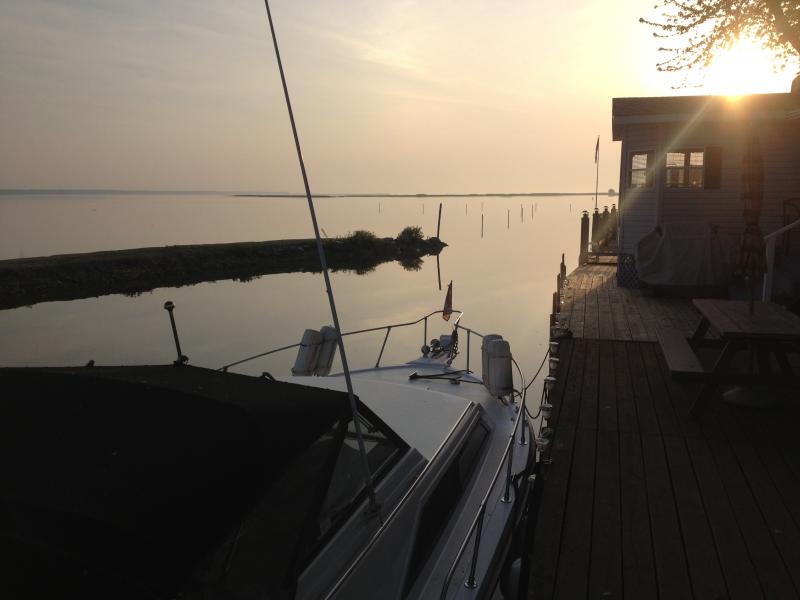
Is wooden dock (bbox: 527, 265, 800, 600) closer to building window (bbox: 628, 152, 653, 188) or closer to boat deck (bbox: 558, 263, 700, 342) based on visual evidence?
boat deck (bbox: 558, 263, 700, 342)

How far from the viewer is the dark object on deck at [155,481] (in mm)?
2229

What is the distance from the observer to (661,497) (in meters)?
4.36

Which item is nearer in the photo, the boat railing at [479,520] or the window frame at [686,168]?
the boat railing at [479,520]

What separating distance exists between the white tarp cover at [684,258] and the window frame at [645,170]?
6.09 ft

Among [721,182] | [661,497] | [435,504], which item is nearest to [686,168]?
[721,182]

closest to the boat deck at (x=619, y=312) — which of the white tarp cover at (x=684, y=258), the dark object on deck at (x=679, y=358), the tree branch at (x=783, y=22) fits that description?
the white tarp cover at (x=684, y=258)

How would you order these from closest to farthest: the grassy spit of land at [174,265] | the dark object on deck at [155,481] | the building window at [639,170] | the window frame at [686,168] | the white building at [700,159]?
the dark object on deck at [155,481], the white building at [700,159], the window frame at [686,168], the building window at [639,170], the grassy spit of land at [174,265]

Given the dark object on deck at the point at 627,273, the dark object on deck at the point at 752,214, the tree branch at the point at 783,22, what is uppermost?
the tree branch at the point at 783,22

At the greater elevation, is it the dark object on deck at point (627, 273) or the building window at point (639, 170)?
the building window at point (639, 170)

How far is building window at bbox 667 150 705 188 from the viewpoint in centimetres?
1506

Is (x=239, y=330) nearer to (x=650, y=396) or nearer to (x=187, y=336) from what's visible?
(x=187, y=336)

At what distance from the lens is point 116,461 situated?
2.55 meters

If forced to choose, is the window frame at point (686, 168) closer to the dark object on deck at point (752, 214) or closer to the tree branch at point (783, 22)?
the tree branch at point (783, 22)

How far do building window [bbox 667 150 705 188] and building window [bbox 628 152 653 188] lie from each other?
1.69 feet
